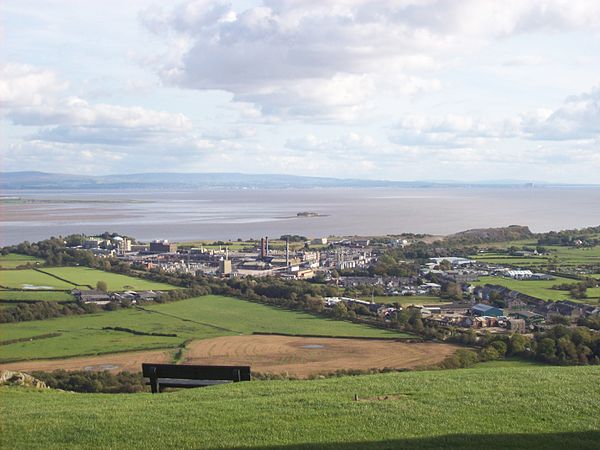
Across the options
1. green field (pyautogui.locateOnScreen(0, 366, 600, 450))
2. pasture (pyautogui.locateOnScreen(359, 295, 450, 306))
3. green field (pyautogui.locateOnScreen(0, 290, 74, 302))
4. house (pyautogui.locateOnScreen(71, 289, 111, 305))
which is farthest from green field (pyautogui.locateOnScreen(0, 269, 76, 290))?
green field (pyautogui.locateOnScreen(0, 366, 600, 450))

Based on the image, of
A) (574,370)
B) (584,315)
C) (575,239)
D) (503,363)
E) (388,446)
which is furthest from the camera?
(575,239)

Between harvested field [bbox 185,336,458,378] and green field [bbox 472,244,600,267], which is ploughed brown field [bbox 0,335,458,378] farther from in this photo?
green field [bbox 472,244,600,267]

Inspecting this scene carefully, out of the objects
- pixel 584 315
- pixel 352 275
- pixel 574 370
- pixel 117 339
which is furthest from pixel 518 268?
pixel 574 370

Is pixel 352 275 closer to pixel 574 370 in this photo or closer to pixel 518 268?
pixel 518 268

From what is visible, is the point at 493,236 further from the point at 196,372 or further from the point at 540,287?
the point at 196,372

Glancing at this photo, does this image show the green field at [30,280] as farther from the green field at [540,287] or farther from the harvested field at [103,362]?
the green field at [540,287]

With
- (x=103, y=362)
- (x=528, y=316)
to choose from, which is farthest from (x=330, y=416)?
(x=528, y=316)

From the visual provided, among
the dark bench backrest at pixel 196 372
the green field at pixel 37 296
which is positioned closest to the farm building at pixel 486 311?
the green field at pixel 37 296
